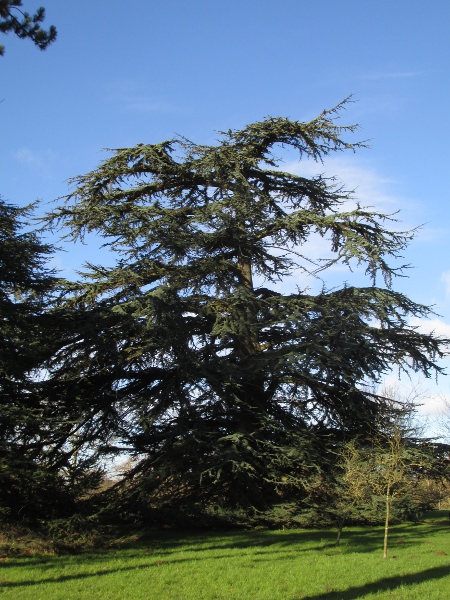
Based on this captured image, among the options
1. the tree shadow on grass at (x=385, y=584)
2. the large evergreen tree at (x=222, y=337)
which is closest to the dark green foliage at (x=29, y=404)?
the large evergreen tree at (x=222, y=337)

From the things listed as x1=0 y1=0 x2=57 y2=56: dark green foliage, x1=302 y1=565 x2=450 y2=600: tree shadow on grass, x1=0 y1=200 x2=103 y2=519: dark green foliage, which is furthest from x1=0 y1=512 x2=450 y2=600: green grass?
x1=0 y1=0 x2=57 y2=56: dark green foliage

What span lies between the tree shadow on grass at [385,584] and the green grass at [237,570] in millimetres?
16

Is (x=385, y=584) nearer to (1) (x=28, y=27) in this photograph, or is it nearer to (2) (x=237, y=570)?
(2) (x=237, y=570)

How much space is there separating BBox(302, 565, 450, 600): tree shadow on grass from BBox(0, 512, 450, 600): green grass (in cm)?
2

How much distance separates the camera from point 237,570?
10.3 meters

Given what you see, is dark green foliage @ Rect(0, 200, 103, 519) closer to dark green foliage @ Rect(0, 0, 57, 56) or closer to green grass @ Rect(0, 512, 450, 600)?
green grass @ Rect(0, 512, 450, 600)

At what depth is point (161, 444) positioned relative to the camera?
1584cm

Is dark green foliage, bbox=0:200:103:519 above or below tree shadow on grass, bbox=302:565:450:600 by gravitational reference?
above

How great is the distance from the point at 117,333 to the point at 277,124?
8321mm

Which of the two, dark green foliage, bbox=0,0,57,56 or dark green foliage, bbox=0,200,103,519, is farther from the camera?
dark green foliage, bbox=0,200,103,519

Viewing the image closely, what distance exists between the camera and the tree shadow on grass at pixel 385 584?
8531 mm

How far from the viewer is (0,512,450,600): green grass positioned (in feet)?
28.4

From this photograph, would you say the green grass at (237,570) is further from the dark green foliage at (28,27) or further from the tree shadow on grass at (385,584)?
the dark green foliage at (28,27)

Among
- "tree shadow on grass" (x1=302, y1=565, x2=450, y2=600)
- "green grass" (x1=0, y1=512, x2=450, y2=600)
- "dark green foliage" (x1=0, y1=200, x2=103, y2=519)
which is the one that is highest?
"dark green foliage" (x1=0, y1=200, x2=103, y2=519)
